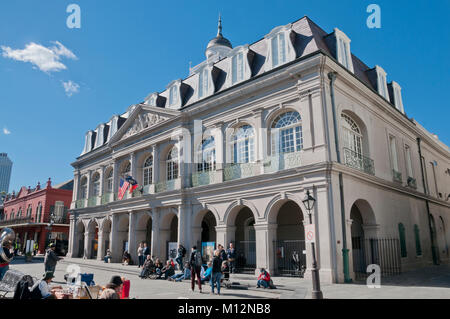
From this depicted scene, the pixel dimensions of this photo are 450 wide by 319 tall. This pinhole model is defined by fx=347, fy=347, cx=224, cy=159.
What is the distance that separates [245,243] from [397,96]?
14.0 m

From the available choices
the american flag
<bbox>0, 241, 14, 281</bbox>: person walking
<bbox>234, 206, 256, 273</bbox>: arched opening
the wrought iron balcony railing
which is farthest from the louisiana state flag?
<bbox>0, 241, 14, 281</bbox>: person walking

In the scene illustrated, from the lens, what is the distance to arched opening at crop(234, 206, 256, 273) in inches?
717

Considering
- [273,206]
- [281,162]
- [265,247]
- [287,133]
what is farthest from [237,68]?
[265,247]

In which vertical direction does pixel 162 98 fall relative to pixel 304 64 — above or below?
above

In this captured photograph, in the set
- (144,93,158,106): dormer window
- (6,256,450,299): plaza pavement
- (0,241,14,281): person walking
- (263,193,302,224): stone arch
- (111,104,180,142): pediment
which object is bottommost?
(6,256,450,299): plaza pavement

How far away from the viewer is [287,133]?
16.6m

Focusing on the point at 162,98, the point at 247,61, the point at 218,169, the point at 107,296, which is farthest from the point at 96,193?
the point at 107,296

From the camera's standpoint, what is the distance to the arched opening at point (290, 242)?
16291mm

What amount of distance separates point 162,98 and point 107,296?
805 inches

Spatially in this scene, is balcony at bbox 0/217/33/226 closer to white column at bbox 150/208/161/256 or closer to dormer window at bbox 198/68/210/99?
white column at bbox 150/208/161/256

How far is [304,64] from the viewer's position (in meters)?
15.4

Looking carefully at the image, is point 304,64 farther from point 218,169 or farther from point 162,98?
point 162,98

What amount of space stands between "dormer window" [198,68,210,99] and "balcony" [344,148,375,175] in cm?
913

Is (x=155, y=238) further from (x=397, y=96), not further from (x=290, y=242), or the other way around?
(x=397, y=96)
